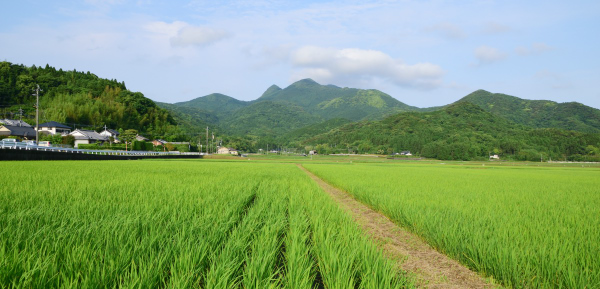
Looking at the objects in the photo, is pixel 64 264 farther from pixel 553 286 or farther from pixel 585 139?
pixel 585 139

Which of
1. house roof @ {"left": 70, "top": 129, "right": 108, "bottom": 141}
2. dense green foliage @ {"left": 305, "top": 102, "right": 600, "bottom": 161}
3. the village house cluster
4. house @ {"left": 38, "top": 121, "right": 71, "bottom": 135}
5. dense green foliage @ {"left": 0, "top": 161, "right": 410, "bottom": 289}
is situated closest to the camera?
dense green foliage @ {"left": 0, "top": 161, "right": 410, "bottom": 289}

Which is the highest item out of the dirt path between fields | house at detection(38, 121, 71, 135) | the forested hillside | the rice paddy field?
the forested hillside

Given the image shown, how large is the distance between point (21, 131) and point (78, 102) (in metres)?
20.4

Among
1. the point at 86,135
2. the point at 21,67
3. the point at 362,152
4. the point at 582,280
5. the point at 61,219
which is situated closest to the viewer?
the point at 582,280

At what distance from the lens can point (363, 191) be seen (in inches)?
374

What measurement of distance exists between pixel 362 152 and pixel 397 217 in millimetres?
119639

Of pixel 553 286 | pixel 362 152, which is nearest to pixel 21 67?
pixel 362 152

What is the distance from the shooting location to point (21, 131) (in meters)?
57.3

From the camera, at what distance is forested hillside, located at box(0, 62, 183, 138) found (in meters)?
72.6

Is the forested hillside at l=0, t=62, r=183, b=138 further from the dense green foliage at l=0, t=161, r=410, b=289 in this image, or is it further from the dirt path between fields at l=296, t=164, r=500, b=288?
the dirt path between fields at l=296, t=164, r=500, b=288

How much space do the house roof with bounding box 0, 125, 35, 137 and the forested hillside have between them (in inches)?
410

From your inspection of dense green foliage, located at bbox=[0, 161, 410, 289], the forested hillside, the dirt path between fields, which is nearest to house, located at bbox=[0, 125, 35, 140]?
the forested hillside

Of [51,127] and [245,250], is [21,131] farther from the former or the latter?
[245,250]

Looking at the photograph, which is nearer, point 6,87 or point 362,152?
point 6,87
